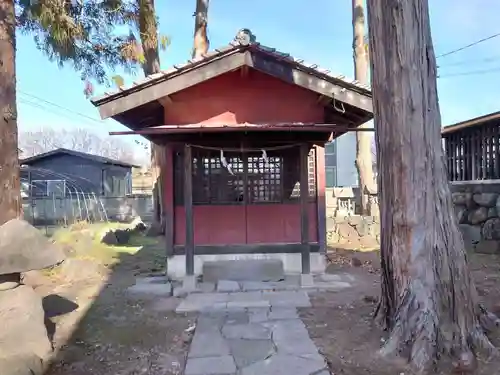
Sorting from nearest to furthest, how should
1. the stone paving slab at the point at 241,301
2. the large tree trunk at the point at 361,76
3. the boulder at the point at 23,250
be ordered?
the boulder at the point at 23,250 < the stone paving slab at the point at 241,301 < the large tree trunk at the point at 361,76

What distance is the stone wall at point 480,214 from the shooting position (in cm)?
957

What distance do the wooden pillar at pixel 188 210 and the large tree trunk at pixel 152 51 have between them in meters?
1.78

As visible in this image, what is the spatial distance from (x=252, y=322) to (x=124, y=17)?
318 inches

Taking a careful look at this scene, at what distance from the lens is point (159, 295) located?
21.8 ft

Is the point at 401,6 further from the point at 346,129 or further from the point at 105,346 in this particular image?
the point at 105,346

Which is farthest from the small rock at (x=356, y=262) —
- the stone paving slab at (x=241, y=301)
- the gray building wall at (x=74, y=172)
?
the gray building wall at (x=74, y=172)

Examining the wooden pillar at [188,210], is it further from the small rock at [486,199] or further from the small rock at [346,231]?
the small rock at [346,231]

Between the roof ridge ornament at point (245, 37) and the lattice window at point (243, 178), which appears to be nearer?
the roof ridge ornament at point (245, 37)

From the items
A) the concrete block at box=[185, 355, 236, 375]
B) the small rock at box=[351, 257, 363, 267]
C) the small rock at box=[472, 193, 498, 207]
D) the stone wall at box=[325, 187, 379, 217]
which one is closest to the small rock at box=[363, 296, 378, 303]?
the concrete block at box=[185, 355, 236, 375]

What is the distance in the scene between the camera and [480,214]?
9.98 meters

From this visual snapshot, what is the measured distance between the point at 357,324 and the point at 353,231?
26.5 ft

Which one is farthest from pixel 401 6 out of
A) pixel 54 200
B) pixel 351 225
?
pixel 54 200

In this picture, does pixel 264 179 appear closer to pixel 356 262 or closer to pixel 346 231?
pixel 356 262

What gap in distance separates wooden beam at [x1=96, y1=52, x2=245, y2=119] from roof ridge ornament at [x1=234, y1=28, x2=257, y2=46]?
7.1 inches
